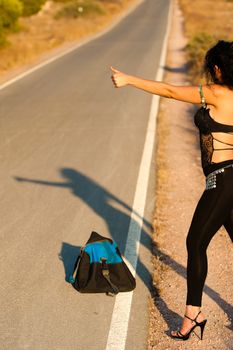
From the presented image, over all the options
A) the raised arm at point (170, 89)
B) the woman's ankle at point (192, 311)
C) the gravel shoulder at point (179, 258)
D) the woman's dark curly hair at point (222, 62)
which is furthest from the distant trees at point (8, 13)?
the woman's ankle at point (192, 311)

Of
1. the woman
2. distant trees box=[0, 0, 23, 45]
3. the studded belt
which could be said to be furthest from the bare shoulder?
distant trees box=[0, 0, 23, 45]

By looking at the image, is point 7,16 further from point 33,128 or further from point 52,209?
point 52,209

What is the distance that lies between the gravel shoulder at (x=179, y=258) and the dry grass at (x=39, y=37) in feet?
29.8

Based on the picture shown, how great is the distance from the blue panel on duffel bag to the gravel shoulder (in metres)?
0.41

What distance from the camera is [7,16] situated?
25.8 meters

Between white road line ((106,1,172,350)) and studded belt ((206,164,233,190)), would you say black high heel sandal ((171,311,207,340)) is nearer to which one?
white road line ((106,1,172,350))

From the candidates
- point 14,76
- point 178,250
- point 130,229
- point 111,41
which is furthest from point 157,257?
point 111,41

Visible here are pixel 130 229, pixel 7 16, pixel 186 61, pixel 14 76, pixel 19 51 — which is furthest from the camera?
pixel 7 16

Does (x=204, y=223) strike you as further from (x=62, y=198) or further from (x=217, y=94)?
(x=62, y=198)

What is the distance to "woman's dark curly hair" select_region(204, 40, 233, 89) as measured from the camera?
3455mm

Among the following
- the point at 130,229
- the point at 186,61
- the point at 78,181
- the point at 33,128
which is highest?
the point at 130,229

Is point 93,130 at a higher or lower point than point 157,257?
lower

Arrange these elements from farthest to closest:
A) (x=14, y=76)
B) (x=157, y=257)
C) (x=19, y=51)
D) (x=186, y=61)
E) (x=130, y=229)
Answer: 1. (x=19, y=51)
2. (x=186, y=61)
3. (x=14, y=76)
4. (x=130, y=229)
5. (x=157, y=257)

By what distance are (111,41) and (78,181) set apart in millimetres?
20150
